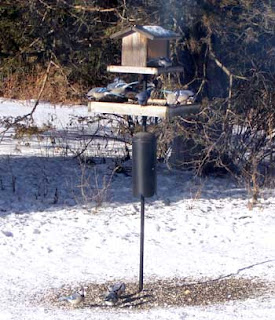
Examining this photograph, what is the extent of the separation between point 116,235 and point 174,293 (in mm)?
1808

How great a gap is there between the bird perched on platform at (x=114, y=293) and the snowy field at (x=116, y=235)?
0.37 ft

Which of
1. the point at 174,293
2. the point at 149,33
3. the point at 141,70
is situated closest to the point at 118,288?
the point at 174,293

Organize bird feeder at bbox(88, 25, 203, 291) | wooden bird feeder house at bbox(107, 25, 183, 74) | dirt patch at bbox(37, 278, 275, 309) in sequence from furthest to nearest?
wooden bird feeder house at bbox(107, 25, 183, 74), bird feeder at bbox(88, 25, 203, 291), dirt patch at bbox(37, 278, 275, 309)

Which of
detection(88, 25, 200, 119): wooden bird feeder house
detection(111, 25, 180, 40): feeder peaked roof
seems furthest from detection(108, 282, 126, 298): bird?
detection(111, 25, 180, 40): feeder peaked roof

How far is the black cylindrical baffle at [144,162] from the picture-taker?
7152 millimetres

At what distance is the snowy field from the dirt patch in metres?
0.09

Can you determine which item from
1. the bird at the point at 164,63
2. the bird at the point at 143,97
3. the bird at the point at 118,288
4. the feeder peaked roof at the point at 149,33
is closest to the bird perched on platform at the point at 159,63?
the bird at the point at 164,63

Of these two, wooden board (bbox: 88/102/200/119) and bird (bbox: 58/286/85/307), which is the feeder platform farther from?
bird (bbox: 58/286/85/307)

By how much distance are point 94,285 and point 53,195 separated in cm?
316

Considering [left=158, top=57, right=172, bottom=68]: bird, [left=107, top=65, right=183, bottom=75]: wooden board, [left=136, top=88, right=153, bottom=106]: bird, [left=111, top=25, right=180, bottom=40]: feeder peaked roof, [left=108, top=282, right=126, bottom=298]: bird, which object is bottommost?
[left=108, top=282, right=126, bottom=298]: bird

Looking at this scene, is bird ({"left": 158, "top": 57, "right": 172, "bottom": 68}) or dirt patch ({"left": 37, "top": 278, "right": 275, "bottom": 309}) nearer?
dirt patch ({"left": 37, "top": 278, "right": 275, "bottom": 309})

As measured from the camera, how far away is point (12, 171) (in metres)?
11.6

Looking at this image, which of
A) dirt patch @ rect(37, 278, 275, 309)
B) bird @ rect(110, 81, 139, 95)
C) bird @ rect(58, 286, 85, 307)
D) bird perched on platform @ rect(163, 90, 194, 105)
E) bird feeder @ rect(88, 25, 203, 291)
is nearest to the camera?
bird @ rect(58, 286, 85, 307)

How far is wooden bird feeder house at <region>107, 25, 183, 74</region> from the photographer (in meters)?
7.22
